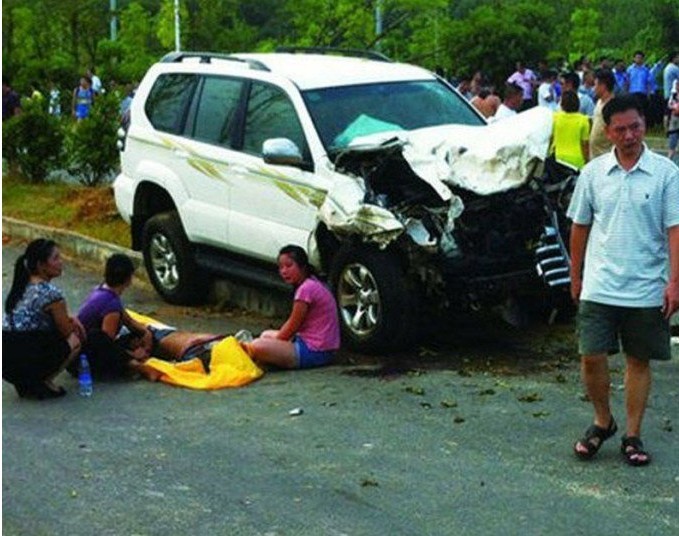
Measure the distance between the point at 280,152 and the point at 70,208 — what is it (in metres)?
7.45

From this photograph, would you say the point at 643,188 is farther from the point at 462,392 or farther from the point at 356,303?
the point at 356,303

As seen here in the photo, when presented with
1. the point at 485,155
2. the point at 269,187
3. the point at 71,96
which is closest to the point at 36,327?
the point at 269,187

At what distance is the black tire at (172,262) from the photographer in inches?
440

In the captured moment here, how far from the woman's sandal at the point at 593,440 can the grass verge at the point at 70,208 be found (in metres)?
7.87

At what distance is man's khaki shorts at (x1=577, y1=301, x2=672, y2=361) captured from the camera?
246 inches

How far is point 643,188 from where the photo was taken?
6.20 m

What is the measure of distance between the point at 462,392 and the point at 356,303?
1464 mm

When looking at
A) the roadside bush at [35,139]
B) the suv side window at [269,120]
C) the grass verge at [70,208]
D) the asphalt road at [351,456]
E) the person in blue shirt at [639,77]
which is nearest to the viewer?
the asphalt road at [351,456]

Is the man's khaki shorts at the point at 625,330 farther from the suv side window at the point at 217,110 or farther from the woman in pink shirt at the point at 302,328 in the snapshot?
the suv side window at the point at 217,110

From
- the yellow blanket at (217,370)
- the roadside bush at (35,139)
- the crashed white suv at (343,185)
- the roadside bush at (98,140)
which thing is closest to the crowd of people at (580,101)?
the crashed white suv at (343,185)

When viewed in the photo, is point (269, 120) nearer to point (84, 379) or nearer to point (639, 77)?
point (84, 379)

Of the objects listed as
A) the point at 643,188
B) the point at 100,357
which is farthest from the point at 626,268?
the point at 100,357

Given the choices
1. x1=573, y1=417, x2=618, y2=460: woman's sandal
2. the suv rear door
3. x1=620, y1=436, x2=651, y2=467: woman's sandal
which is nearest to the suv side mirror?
the suv rear door

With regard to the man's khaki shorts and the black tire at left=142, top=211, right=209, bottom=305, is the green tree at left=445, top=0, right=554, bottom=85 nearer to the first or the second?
the black tire at left=142, top=211, right=209, bottom=305
